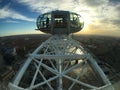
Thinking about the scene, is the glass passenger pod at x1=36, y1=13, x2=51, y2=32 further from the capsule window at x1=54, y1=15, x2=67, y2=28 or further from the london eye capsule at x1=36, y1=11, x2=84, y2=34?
the capsule window at x1=54, y1=15, x2=67, y2=28

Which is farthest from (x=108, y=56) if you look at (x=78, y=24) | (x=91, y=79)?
(x=78, y=24)

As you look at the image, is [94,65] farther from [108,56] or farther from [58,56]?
[108,56]

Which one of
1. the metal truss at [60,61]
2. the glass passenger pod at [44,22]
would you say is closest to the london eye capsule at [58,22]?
the glass passenger pod at [44,22]

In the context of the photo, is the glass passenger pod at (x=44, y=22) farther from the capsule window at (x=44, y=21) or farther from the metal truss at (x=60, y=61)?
the metal truss at (x=60, y=61)

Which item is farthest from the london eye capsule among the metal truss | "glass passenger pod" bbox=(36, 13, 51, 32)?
the metal truss

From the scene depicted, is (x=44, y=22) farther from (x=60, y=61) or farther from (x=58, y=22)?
(x=60, y=61)

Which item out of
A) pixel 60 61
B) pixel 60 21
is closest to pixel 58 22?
pixel 60 21

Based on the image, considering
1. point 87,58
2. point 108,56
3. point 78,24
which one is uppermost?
point 78,24
